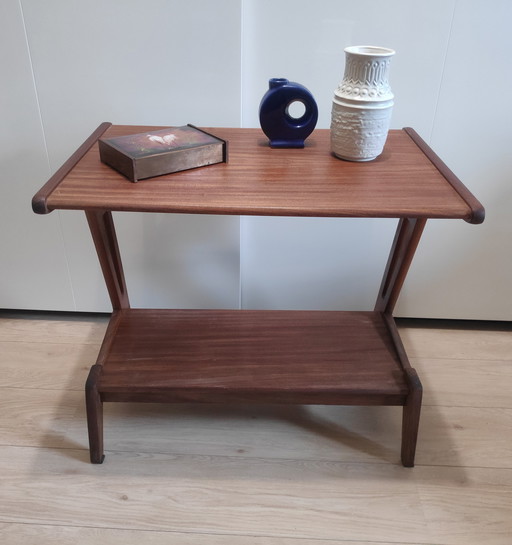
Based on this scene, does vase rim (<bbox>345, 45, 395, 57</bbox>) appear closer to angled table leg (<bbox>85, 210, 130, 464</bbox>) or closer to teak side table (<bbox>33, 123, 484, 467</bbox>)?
teak side table (<bbox>33, 123, 484, 467</bbox>)

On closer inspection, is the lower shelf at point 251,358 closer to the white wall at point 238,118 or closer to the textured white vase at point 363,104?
the white wall at point 238,118

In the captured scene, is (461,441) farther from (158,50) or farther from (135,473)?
(158,50)

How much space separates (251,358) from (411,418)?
388 mm

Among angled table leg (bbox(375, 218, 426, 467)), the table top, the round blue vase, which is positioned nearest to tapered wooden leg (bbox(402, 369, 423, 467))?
angled table leg (bbox(375, 218, 426, 467))

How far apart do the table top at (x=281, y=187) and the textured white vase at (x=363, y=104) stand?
0.04 meters

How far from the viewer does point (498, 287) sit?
1.69 metres

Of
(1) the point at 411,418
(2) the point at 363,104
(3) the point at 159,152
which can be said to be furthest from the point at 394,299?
(3) the point at 159,152

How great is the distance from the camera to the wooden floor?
1.15m

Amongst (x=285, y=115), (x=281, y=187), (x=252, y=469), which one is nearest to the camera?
(x=281, y=187)

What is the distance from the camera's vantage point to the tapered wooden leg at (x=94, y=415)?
1203 mm

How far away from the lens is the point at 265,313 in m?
1.46

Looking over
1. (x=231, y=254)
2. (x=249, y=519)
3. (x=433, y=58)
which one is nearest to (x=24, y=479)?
(x=249, y=519)

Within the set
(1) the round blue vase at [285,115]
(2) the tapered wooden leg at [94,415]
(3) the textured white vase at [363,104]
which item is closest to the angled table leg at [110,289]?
(2) the tapered wooden leg at [94,415]

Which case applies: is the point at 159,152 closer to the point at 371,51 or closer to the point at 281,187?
the point at 281,187
